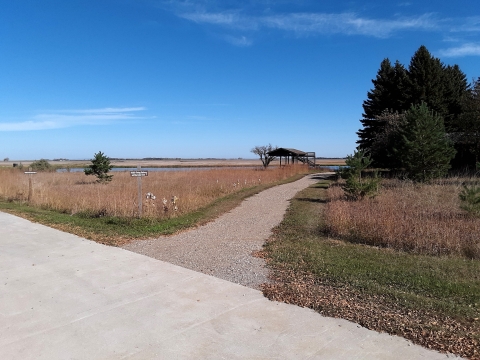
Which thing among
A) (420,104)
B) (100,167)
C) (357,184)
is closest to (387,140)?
(420,104)

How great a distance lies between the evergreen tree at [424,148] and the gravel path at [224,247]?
1054 cm

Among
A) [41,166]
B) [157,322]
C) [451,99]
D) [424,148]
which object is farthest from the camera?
[41,166]

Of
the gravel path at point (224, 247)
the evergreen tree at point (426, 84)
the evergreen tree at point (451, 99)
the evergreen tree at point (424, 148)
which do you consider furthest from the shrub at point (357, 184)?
the evergreen tree at point (426, 84)

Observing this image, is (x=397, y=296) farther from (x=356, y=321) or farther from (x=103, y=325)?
(x=103, y=325)

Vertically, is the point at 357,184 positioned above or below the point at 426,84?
below

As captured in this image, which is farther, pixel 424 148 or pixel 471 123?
pixel 471 123

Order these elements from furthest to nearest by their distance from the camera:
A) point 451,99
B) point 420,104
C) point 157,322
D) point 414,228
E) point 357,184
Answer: point 451,99 < point 420,104 < point 357,184 < point 414,228 < point 157,322

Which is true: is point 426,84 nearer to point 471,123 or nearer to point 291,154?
point 471,123

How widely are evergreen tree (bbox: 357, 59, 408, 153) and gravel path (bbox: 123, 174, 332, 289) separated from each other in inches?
1173

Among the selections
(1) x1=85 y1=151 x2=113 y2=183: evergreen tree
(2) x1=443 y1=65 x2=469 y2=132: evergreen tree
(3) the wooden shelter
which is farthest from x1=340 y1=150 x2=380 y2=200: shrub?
(3) the wooden shelter

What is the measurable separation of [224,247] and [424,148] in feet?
49.2

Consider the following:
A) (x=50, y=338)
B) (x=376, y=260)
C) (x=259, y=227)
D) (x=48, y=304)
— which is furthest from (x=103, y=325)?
(x=259, y=227)

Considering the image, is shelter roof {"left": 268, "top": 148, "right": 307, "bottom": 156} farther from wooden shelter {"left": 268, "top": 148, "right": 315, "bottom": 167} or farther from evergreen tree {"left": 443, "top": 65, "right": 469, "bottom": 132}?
evergreen tree {"left": 443, "top": 65, "right": 469, "bottom": 132}

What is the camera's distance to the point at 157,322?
4.04 meters
